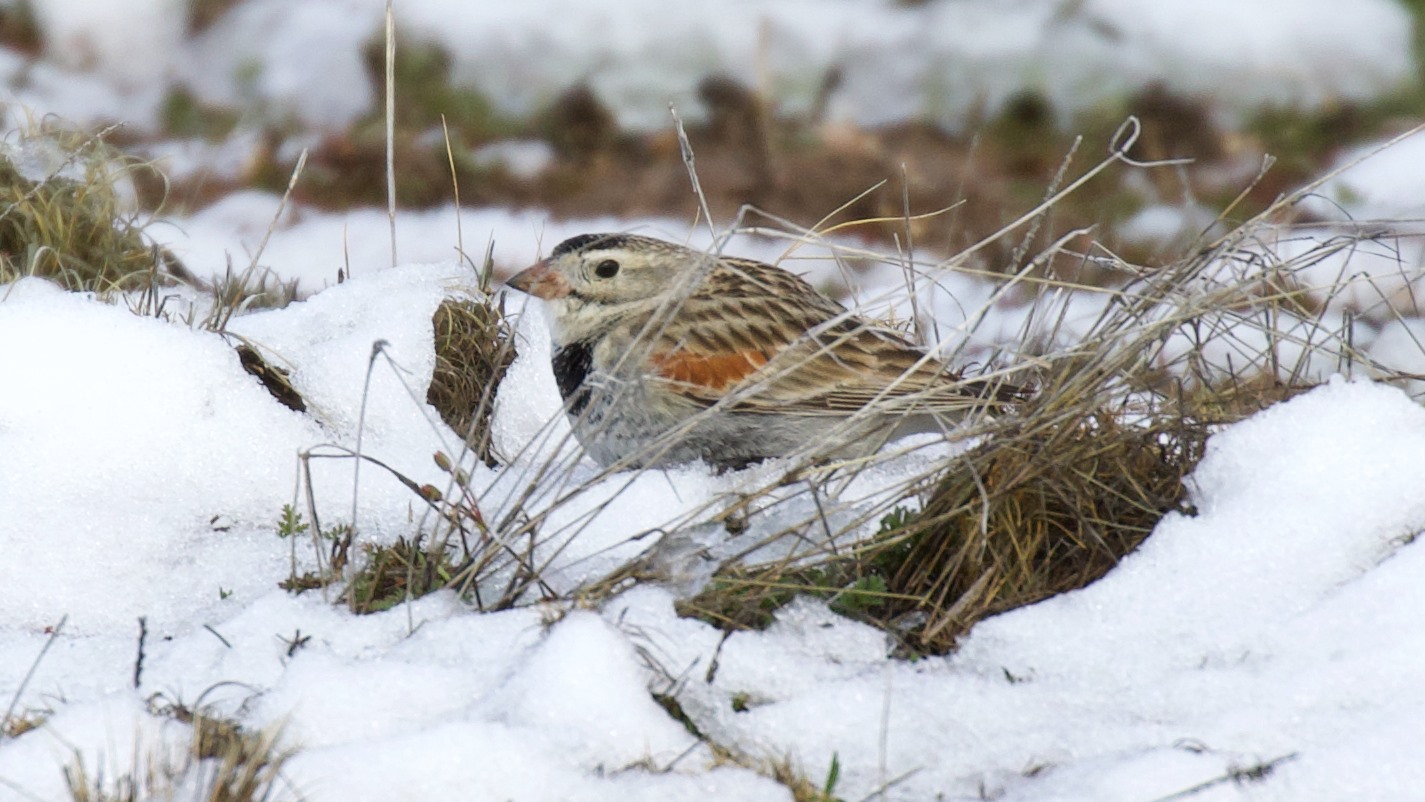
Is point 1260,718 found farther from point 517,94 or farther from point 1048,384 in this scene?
point 517,94

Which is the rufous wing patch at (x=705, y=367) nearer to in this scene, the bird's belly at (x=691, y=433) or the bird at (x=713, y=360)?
the bird at (x=713, y=360)

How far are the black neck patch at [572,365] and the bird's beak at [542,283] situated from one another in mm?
168

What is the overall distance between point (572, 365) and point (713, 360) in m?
0.44

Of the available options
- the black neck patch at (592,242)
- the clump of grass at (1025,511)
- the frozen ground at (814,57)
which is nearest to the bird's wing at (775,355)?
the black neck patch at (592,242)

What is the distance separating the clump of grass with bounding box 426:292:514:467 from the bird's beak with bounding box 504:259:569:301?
214 millimetres

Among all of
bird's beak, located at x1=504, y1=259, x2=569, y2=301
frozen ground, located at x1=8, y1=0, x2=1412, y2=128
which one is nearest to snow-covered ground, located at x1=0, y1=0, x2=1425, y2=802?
bird's beak, located at x1=504, y1=259, x2=569, y2=301

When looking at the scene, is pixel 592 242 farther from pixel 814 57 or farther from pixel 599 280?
pixel 814 57

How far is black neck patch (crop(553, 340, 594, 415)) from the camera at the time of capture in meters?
4.96

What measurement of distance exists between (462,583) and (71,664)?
85 cm

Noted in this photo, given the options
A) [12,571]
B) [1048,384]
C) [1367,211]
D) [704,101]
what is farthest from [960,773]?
[704,101]

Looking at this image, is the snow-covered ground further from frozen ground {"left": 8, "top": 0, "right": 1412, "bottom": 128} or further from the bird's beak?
frozen ground {"left": 8, "top": 0, "right": 1412, "bottom": 128}

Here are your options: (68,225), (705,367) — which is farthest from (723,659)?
(68,225)

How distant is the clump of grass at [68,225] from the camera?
5.62m

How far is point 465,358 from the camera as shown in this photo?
530 centimetres
